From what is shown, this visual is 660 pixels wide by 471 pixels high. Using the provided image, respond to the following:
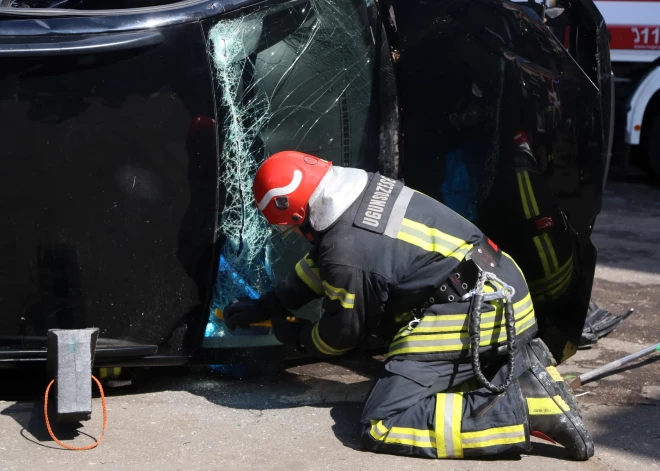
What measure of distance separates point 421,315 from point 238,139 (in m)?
0.86

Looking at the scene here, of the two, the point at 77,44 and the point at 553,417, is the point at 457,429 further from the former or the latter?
the point at 77,44

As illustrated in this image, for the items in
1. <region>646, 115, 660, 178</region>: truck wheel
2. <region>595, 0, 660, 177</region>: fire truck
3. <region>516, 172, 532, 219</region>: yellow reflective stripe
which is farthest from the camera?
<region>646, 115, 660, 178</region>: truck wheel

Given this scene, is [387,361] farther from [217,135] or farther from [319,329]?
[217,135]

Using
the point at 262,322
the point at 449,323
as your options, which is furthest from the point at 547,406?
the point at 262,322

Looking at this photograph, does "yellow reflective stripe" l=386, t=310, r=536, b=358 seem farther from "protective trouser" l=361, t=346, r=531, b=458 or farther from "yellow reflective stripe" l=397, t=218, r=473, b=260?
"yellow reflective stripe" l=397, t=218, r=473, b=260

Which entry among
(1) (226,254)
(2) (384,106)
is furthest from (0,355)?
(2) (384,106)

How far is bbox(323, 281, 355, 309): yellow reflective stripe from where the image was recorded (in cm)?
290

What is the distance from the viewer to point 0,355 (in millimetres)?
2986

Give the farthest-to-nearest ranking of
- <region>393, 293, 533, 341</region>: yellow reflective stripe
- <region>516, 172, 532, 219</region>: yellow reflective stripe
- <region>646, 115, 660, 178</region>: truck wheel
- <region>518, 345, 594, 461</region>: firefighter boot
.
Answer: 1. <region>646, 115, 660, 178</region>: truck wheel
2. <region>516, 172, 532, 219</region>: yellow reflective stripe
3. <region>393, 293, 533, 341</region>: yellow reflective stripe
4. <region>518, 345, 594, 461</region>: firefighter boot

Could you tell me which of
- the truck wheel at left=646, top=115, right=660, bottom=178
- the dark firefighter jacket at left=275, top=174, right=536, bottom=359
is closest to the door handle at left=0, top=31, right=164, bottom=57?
the dark firefighter jacket at left=275, top=174, right=536, bottom=359

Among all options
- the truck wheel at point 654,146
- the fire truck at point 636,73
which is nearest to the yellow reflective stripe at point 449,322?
the fire truck at point 636,73

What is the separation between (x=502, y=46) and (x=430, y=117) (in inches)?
15.0

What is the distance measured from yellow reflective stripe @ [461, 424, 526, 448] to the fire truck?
4684 mm

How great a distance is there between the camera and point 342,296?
9.56 feet
